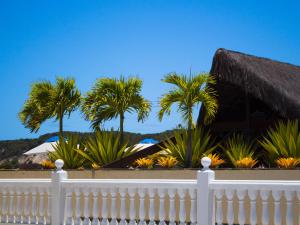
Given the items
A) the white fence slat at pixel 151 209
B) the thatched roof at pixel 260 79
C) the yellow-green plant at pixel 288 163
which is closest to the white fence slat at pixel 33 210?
the white fence slat at pixel 151 209

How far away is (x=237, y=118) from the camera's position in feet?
48.2

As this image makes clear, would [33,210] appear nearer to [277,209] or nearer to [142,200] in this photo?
[142,200]

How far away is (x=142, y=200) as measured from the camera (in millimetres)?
6973

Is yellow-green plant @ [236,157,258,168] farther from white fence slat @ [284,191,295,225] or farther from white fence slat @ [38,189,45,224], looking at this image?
white fence slat @ [38,189,45,224]

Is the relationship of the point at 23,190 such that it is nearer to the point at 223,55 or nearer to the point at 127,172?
the point at 127,172

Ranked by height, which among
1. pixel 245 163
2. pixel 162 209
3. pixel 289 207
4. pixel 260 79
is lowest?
pixel 162 209

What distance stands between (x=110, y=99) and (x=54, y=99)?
233 centimetres

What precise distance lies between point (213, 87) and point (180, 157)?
3.03 metres

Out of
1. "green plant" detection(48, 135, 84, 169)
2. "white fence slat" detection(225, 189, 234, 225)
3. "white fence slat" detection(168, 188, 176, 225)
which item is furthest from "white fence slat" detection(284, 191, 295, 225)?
"green plant" detection(48, 135, 84, 169)

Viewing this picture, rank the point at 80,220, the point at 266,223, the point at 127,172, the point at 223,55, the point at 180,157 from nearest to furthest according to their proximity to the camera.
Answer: the point at 266,223 < the point at 80,220 < the point at 127,172 < the point at 180,157 < the point at 223,55

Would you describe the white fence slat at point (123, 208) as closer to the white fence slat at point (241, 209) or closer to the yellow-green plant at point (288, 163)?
the white fence slat at point (241, 209)

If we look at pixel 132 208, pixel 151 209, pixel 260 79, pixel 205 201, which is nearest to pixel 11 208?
pixel 132 208

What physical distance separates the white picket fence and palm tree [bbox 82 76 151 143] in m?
5.27

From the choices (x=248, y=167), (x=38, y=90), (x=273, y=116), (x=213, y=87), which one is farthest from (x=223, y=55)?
(x=38, y=90)
